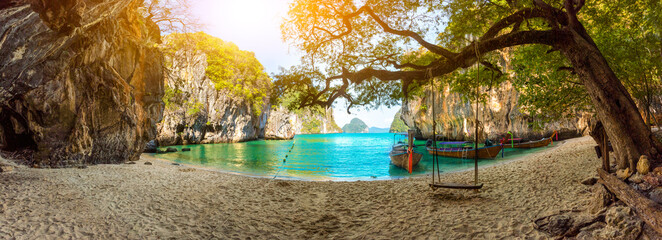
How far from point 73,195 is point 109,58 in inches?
319

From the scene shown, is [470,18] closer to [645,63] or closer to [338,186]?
[645,63]

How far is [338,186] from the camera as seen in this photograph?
9703 mm

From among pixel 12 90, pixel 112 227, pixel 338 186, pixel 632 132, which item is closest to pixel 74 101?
pixel 12 90

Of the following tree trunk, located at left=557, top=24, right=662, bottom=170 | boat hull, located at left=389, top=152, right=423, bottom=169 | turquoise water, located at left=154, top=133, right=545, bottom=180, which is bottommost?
turquoise water, located at left=154, top=133, right=545, bottom=180

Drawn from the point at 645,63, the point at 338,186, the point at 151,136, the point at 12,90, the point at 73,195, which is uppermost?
the point at 645,63

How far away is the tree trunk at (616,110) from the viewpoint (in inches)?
160

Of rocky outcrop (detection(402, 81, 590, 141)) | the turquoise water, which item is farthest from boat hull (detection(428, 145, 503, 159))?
rocky outcrop (detection(402, 81, 590, 141))

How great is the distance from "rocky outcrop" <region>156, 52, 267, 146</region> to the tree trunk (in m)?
32.7

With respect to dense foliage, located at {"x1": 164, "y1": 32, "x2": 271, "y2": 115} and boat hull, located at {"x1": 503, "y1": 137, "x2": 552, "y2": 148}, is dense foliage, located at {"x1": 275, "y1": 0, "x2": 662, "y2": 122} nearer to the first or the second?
boat hull, located at {"x1": 503, "y1": 137, "x2": 552, "y2": 148}

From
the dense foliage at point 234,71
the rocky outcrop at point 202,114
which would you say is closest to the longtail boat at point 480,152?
the rocky outcrop at point 202,114

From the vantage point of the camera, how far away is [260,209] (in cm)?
667

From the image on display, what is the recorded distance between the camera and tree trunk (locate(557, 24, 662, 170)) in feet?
13.3

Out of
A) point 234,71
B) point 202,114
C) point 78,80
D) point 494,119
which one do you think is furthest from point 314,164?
point 494,119

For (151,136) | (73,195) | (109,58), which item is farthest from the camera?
(151,136)
